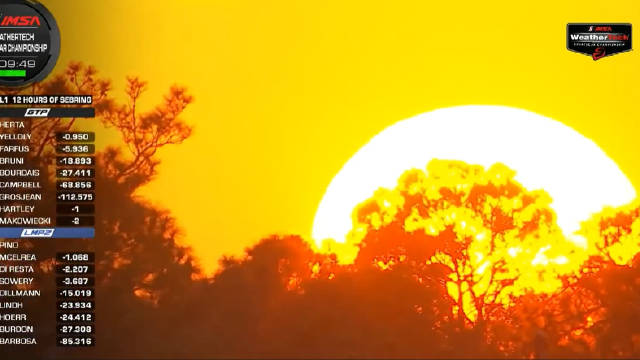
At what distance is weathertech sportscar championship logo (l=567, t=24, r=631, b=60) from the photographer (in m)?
39.5

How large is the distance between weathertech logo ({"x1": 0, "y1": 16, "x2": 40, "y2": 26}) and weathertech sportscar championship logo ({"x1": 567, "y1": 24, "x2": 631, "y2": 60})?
614 inches

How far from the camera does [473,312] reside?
171ft

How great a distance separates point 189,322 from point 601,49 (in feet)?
60.0

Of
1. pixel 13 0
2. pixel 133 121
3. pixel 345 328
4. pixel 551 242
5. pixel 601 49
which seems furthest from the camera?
pixel 551 242

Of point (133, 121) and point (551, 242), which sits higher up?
point (133, 121)

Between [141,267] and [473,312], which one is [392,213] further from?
[141,267]

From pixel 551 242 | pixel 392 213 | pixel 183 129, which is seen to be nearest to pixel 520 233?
pixel 551 242
